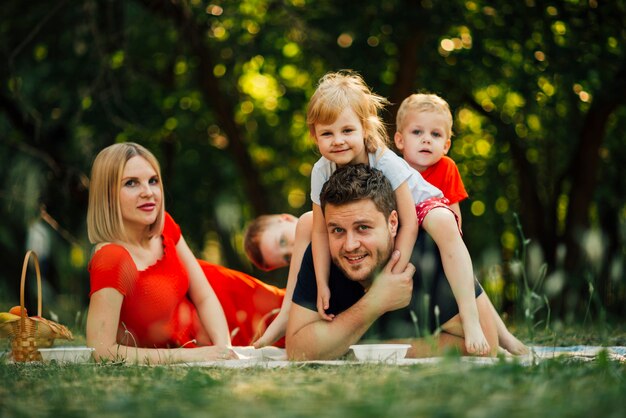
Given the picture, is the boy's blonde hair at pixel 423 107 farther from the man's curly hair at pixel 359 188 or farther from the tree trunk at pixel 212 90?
the tree trunk at pixel 212 90

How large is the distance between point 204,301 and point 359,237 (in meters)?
1.38

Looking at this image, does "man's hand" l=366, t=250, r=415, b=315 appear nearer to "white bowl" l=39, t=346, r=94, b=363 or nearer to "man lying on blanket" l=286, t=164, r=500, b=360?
"man lying on blanket" l=286, t=164, r=500, b=360

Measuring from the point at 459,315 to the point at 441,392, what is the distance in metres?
1.50

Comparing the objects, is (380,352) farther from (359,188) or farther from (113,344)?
(113,344)

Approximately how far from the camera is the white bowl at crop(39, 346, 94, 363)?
4.29m

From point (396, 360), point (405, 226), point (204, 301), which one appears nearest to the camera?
point (396, 360)

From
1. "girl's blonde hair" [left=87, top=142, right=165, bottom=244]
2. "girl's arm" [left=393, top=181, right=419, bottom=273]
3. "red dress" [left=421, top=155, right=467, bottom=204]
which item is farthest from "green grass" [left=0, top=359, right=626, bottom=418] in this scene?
"red dress" [left=421, top=155, right=467, bottom=204]

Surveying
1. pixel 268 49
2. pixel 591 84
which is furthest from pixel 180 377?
pixel 268 49

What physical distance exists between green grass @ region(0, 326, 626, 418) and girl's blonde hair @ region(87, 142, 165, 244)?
108 cm

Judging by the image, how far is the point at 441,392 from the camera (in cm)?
291

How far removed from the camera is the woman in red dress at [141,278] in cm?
455

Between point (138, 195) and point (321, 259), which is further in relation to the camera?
point (138, 195)

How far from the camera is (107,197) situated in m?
4.90

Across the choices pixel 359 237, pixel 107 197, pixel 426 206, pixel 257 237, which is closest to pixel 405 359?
pixel 359 237
